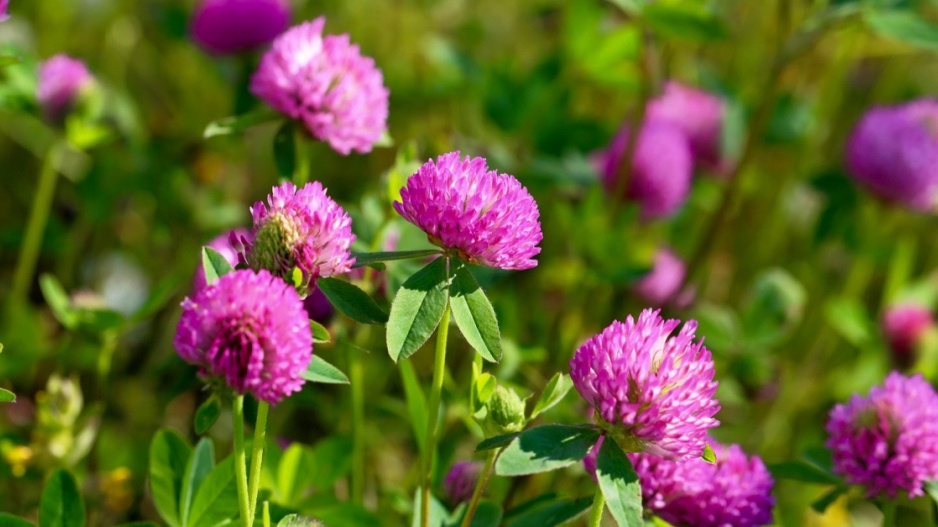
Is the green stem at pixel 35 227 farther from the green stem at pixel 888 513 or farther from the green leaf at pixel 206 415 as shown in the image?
the green stem at pixel 888 513

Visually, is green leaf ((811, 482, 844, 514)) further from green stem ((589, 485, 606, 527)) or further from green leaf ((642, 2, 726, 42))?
green leaf ((642, 2, 726, 42))

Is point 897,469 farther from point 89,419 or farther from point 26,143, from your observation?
point 26,143

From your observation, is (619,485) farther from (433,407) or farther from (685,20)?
(685,20)

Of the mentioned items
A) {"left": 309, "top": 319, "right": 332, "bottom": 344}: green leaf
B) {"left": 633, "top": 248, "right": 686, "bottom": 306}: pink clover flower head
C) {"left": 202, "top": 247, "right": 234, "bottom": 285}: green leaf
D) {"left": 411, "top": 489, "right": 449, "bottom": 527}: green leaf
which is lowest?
{"left": 633, "top": 248, "right": 686, "bottom": 306}: pink clover flower head

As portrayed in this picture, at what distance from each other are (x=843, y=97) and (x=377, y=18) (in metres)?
1.39

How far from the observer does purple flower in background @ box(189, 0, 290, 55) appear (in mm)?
1733

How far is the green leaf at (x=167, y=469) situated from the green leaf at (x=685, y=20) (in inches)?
40.6

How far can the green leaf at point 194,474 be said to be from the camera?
1.00m

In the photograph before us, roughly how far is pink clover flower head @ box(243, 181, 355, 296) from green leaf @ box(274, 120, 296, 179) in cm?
31

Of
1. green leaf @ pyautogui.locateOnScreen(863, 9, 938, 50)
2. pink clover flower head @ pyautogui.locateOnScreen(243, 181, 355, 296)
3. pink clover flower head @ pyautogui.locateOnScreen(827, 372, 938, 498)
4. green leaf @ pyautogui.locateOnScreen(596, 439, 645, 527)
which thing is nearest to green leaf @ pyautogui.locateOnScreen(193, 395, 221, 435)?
pink clover flower head @ pyautogui.locateOnScreen(243, 181, 355, 296)

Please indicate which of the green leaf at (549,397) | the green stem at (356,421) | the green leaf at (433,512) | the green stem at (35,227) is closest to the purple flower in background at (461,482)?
the green leaf at (433,512)

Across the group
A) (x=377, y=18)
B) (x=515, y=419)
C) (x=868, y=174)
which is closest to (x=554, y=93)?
(x=868, y=174)

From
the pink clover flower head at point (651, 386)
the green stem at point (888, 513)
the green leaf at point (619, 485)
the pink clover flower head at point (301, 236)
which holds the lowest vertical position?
the green stem at point (888, 513)

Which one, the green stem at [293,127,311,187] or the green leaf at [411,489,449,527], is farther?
the green stem at [293,127,311,187]
